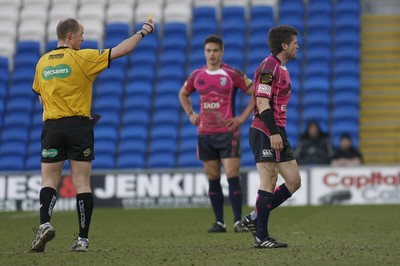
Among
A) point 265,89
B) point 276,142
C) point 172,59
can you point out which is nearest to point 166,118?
point 172,59

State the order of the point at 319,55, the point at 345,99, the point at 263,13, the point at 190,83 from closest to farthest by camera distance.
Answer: the point at 190,83 → the point at 345,99 → the point at 319,55 → the point at 263,13

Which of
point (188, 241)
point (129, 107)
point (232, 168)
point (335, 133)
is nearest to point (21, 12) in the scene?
point (129, 107)

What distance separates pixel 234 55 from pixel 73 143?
13.5 metres

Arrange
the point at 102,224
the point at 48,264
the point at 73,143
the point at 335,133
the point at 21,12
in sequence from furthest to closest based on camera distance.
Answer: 1. the point at 21,12
2. the point at 335,133
3. the point at 102,224
4. the point at 73,143
5. the point at 48,264

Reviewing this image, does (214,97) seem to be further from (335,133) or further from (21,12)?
(21,12)

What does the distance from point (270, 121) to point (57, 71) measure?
2004mm

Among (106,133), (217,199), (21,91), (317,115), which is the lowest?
(217,199)

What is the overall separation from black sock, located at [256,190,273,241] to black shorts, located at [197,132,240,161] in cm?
285

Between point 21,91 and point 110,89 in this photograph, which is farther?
point 21,91

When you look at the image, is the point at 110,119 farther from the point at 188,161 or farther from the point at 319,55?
the point at 319,55

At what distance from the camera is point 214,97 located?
11.1 metres

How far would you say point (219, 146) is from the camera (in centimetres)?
1100

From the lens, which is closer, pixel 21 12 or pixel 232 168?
pixel 232 168

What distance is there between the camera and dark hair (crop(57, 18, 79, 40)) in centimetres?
811
